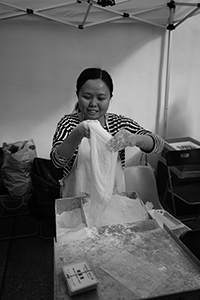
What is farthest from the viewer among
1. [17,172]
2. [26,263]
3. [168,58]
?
[168,58]

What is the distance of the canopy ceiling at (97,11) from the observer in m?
2.10

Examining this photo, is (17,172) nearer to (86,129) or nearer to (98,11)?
(86,129)

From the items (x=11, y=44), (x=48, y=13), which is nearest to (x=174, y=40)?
(x=48, y=13)

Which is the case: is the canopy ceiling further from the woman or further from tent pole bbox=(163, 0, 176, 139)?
the woman

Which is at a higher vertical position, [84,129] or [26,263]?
[84,129]

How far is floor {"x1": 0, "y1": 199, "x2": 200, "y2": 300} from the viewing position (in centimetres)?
172

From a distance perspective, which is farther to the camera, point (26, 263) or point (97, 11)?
point (97, 11)

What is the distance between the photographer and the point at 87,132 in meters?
1.14

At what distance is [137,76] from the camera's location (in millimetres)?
2904

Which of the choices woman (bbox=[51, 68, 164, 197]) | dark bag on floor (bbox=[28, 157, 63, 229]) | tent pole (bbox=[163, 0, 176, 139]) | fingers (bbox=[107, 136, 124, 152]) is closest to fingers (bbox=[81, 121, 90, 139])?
woman (bbox=[51, 68, 164, 197])

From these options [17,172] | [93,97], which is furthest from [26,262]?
[93,97]

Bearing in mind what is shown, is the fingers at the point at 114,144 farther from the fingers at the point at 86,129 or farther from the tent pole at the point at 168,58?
the tent pole at the point at 168,58

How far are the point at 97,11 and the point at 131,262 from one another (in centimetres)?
232

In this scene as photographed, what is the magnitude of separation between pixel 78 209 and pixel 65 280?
0.50 metres
